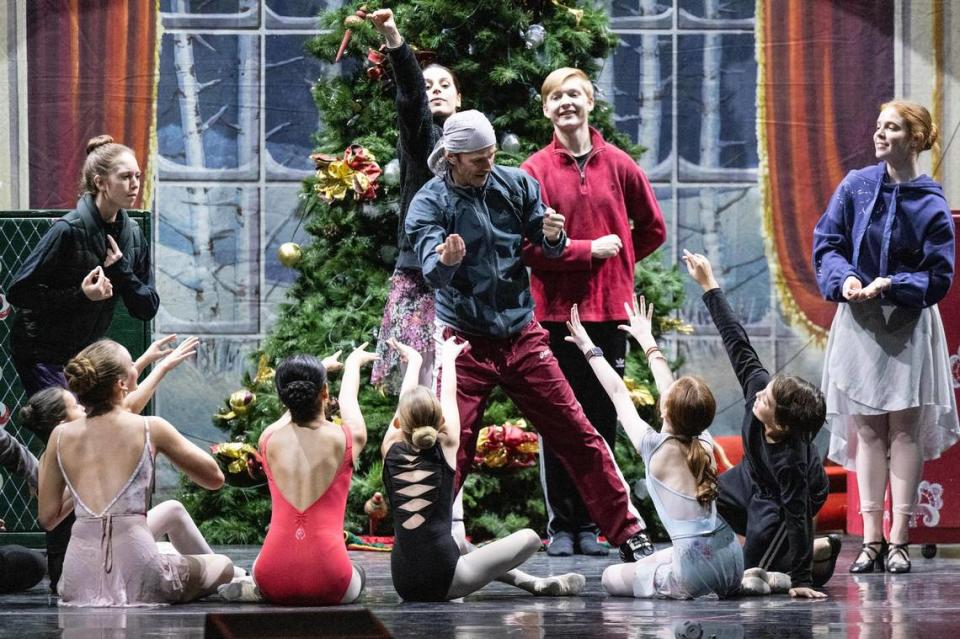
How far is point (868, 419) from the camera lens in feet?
18.7

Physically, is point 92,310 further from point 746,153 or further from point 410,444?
point 746,153

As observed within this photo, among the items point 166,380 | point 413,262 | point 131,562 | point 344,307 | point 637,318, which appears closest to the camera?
point 131,562

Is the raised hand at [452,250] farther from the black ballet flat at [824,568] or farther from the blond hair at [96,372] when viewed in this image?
the black ballet flat at [824,568]

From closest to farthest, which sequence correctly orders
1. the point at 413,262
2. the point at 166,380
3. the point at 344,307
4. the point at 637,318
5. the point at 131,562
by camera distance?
the point at 131,562 < the point at 637,318 < the point at 413,262 < the point at 344,307 < the point at 166,380

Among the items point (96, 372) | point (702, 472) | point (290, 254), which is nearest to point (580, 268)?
point (702, 472)

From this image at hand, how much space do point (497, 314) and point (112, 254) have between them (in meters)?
1.42

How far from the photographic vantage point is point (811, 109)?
7.99 m

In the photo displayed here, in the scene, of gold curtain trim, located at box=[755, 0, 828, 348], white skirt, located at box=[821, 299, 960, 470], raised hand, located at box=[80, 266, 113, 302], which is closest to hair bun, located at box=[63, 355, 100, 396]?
raised hand, located at box=[80, 266, 113, 302]

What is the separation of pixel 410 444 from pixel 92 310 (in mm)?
1437

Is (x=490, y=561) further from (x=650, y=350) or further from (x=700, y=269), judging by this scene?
(x=700, y=269)

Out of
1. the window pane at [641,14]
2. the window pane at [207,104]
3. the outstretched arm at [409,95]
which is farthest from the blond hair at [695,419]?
the window pane at [207,104]

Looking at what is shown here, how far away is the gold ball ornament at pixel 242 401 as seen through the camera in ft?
22.8

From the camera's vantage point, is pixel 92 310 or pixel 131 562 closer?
pixel 131 562

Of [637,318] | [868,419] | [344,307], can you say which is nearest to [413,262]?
[637,318]
